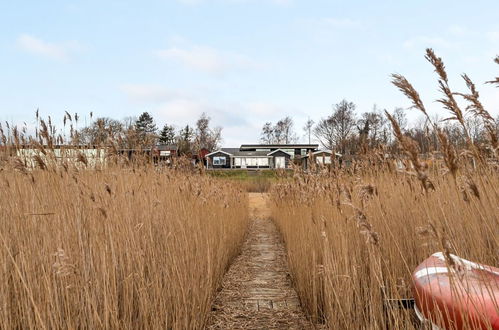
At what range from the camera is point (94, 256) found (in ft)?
7.05

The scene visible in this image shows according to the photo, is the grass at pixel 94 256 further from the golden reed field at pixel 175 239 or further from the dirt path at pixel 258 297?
the dirt path at pixel 258 297

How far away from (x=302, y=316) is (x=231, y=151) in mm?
49880

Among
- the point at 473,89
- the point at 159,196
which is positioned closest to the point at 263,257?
the point at 159,196

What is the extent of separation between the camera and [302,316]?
3.67 metres

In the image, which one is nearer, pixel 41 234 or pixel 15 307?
pixel 15 307

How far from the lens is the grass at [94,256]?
6.21 feet

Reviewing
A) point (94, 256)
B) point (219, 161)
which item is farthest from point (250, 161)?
point (94, 256)

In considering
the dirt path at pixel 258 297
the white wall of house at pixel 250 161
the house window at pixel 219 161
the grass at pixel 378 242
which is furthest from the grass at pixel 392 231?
the house window at pixel 219 161

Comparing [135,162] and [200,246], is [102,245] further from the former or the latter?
[135,162]

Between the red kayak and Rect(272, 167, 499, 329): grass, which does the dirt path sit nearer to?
Rect(272, 167, 499, 329): grass

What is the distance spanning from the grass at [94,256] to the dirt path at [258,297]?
53 cm

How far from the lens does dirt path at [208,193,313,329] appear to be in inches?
140

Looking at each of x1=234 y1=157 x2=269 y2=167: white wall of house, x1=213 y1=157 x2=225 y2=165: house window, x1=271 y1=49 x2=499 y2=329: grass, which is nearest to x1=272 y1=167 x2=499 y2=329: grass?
x1=271 y1=49 x2=499 y2=329: grass

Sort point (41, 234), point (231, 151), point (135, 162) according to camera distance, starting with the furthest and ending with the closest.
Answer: point (231, 151) → point (135, 162) → point (41, 234)
